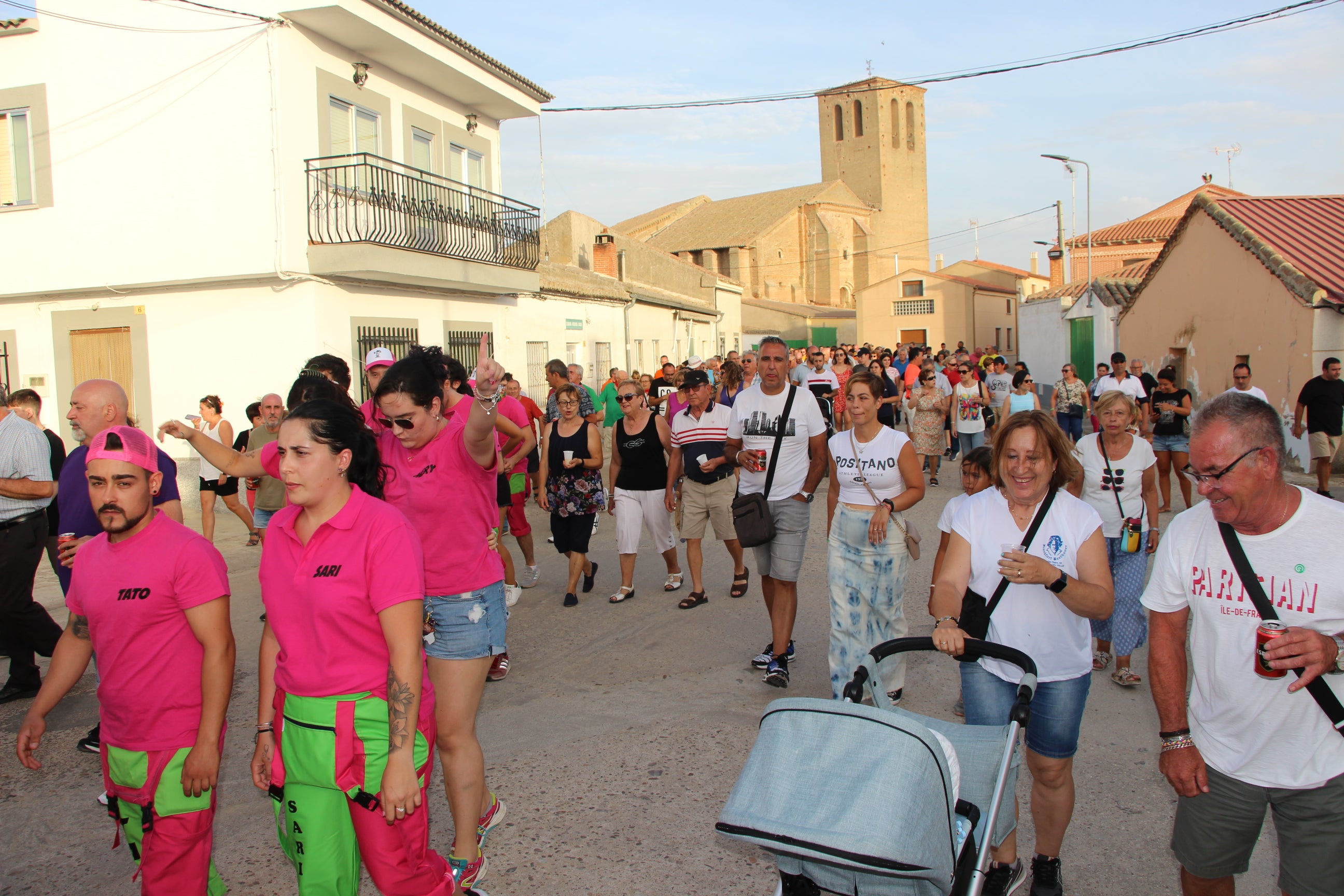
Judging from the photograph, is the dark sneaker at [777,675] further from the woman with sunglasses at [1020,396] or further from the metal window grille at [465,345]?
the metal window grille at [465,345]

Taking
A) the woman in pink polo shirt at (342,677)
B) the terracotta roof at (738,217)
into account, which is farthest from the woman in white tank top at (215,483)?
the terracotta roof at (738,217)

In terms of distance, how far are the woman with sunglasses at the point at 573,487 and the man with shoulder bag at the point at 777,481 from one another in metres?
1.99

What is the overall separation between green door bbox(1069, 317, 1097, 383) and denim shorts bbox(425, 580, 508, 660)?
95.5ft

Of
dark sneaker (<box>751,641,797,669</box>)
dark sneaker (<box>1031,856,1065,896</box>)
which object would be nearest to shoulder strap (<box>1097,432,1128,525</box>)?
dark sneaker (<box>751,641,797,669</box>)

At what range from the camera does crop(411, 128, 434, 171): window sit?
1631cm

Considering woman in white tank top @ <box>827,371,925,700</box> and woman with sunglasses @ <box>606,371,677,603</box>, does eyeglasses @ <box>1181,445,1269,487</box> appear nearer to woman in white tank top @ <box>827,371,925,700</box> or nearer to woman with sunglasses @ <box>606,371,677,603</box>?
woman in white tank top @ <box>827,371,925,700</box>

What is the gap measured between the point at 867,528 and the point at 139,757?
3497mm

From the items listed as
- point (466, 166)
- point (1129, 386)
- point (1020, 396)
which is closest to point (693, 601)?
point (1020, 396)

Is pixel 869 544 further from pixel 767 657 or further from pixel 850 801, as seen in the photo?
pixel 850 801

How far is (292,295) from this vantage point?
1348cm

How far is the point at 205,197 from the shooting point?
44.1 feet

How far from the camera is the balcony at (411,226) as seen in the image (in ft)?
44.3

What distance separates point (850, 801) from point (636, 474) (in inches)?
223

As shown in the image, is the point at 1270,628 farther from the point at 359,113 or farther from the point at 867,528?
the point at 359,113
